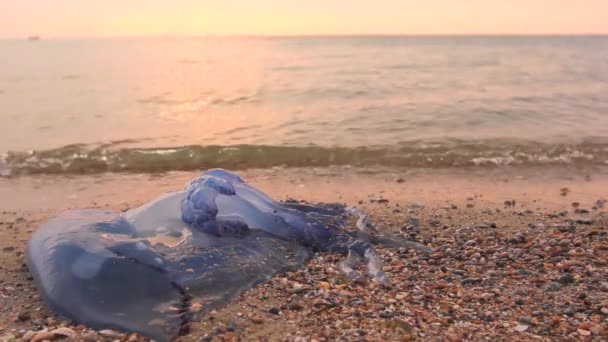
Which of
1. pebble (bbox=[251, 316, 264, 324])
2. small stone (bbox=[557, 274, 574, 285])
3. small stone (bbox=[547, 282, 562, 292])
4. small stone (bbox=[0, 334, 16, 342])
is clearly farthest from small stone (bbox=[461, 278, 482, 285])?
small stone (bbox=[0, 334, 16, 342])

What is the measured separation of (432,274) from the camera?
4.16m

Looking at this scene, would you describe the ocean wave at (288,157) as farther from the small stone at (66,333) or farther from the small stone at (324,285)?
the small stone at (66,333)

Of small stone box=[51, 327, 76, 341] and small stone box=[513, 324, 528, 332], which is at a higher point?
small stone box=[513, 324, 528, 332]

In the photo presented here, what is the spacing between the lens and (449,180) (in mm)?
7762

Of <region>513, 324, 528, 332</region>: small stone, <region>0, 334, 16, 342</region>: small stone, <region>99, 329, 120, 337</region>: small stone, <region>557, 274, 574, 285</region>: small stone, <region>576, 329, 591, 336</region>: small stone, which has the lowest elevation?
<region>0, 334, 16, 342</region>: small stone

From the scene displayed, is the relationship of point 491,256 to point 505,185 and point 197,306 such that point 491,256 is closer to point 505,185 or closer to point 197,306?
point 197,306

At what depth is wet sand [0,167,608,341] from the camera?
3.33 m

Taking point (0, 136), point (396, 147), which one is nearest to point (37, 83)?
point (0, 136)

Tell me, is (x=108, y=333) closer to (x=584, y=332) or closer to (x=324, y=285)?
(x=324, y=285)

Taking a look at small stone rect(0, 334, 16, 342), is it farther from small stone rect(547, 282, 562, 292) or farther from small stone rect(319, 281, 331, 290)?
small stone rect(547, 282, 562, 292)

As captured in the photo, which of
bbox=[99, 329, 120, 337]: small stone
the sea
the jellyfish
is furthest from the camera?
the sea

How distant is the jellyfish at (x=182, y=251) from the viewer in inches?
134

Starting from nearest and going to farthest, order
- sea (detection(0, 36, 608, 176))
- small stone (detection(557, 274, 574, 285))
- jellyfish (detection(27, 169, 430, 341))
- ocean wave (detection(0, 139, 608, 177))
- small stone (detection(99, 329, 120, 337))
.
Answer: small stone (detection(99, 329, 120, 337)) < jellyfish (detection(27, 169, 430, 341)) < small stone (detection(557, 274, 574, 285)) < ocean wave (detection(0, 139, 608, 177)) < sea (detection(0, 36, 608, 176))

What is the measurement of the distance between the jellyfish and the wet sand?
0.44ft
